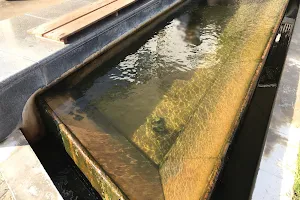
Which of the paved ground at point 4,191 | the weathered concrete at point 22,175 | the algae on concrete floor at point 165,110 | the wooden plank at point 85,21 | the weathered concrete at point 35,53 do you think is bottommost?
A: the paved ground at point 4,191

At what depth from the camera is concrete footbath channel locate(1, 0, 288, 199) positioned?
275 cm

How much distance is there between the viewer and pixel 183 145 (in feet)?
10.2

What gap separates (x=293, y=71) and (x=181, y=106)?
7.04 feet

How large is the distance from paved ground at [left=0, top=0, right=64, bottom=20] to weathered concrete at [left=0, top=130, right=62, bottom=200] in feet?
13.2

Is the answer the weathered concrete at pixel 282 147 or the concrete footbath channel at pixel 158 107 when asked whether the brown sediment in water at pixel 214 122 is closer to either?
the concrete footbath channel at pixel 158 107

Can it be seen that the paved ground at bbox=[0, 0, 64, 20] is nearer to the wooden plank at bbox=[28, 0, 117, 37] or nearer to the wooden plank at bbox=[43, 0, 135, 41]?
the wooden plank at bbox=[28, 0, 117, 37]

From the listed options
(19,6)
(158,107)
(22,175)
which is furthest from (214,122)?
(19,6)

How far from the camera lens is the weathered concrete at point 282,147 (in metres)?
2.70

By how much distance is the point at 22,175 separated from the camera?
2.78 m

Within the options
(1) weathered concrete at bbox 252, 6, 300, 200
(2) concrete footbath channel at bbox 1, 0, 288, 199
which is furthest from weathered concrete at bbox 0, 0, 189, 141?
(1) weathered concrete at bbox 252, 6, 300, 200

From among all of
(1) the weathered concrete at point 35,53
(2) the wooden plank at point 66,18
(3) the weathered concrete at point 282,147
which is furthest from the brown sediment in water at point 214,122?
(2) the wooden plank at point 66,18

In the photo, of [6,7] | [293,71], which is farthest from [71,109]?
[6,7]

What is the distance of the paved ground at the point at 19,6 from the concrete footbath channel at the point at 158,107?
2598mm

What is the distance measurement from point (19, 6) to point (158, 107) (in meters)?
4.77
